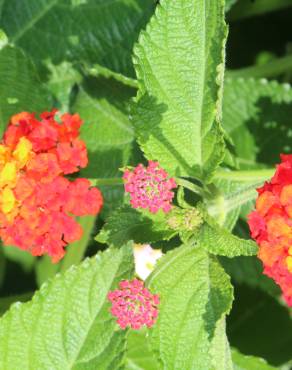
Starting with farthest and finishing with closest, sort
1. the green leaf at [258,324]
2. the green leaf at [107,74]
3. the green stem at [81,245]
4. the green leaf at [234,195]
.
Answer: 1. the green leaf at [258,324]
2. the green stem at [81,245]
3. the green leaf at [107,74]
4. the green leaf at [234,195]

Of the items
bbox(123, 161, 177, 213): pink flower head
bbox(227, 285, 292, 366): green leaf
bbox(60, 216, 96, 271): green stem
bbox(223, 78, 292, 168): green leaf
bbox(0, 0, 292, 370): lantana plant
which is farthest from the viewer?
bbox(227, 285, 292, 366): green leaf

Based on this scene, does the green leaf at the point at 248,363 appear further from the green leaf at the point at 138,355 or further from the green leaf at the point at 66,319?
the green leaf at the point at 66,319

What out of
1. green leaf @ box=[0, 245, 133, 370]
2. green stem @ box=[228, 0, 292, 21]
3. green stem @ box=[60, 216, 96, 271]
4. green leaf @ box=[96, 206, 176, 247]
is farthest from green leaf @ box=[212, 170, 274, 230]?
green stem @ box=[228, 0, 292, 21]

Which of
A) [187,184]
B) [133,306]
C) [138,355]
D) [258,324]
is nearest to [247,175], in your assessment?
[187,184]

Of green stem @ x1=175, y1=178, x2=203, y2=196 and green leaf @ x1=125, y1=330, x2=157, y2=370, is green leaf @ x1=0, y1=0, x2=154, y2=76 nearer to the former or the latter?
green stem @ x1=175, y1=178, x2=203, y2=196

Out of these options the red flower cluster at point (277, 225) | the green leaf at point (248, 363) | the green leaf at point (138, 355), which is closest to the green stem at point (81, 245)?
the green leaf at point (138, 355)

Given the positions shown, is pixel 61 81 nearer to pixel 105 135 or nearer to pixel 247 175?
pixel 105 135

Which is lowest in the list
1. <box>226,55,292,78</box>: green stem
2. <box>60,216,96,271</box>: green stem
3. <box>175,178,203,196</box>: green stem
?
<box>60,216,96,271</box>: green stem
